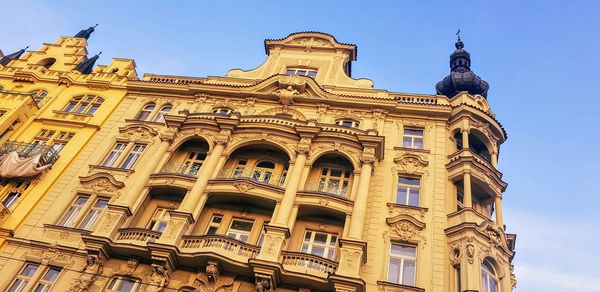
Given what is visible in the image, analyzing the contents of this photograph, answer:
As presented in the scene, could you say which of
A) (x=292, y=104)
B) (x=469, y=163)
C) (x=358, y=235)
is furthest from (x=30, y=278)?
(x=469, y=163)

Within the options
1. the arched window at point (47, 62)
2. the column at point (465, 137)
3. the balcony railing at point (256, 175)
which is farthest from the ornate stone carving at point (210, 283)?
the arched window at point (47, 62)

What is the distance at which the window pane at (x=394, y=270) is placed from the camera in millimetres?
17328

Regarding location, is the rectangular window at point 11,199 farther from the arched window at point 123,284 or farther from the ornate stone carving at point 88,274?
the arched window at point 123,284

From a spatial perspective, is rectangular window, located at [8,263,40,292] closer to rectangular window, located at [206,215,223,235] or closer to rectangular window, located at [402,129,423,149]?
rectangular window, located at [206,215,223,235]

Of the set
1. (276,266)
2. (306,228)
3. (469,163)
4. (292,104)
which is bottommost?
(276,266)

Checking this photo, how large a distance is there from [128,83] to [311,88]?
1165 centimetres

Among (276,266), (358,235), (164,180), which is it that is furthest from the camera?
(164,180)

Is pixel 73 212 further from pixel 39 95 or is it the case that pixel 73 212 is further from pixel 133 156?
pixel 39 95

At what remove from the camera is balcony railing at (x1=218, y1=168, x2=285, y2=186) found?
20766 millimetres

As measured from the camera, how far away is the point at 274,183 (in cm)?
2052

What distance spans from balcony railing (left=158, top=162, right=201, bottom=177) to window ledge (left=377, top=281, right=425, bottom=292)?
10005 millimetres

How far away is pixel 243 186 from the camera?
63.7ft

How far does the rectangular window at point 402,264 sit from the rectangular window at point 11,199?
17515 mm

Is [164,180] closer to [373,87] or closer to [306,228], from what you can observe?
[306,228]
